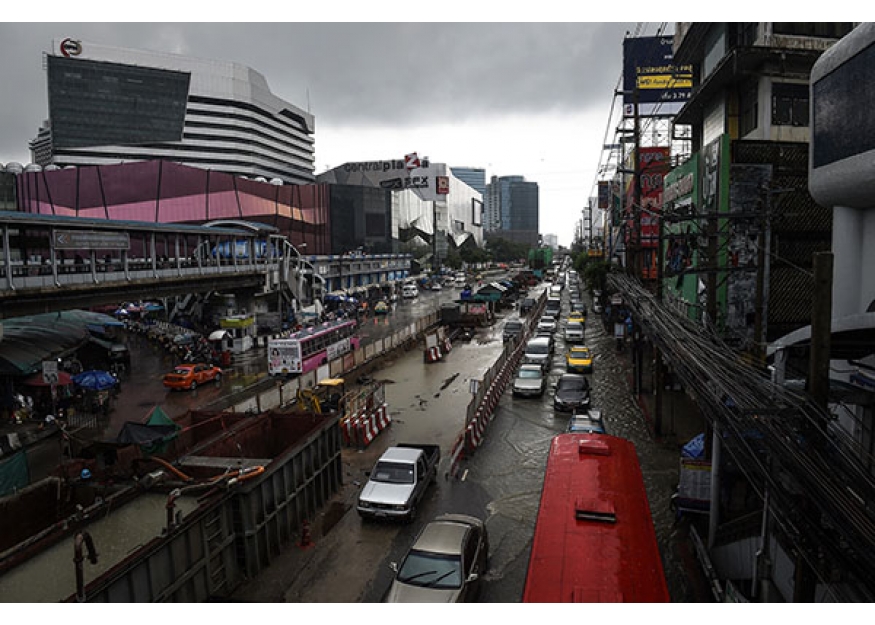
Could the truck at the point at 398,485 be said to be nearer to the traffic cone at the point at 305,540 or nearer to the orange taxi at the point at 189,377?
the traffic cone at the point at 305,540

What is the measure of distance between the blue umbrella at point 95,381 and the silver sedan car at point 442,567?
18.0 metres

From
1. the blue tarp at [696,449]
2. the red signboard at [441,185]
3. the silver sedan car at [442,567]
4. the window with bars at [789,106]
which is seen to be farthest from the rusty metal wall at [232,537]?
the red signboard at [441,185]

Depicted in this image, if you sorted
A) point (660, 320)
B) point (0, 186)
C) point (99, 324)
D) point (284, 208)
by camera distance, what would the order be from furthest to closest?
point (284, 208), point (0, 186), point (99, 324), point (660, 320)

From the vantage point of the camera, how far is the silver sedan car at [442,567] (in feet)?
30.5

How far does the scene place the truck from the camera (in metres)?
13.4

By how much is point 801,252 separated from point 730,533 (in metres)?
13.3

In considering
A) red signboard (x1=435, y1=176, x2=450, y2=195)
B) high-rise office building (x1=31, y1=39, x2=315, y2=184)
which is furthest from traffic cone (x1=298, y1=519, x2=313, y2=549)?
red signboard (x1=435, y1=176, x2=450, y2=195)

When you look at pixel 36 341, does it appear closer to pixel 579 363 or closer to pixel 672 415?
pixel 579 363

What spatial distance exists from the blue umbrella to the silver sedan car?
18.0m

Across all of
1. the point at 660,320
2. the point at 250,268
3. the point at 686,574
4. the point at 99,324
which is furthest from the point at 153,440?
the point at 99,324

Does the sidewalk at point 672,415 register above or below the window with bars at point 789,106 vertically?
below

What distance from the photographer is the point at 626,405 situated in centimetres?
2377

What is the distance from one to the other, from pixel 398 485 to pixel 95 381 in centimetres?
1607

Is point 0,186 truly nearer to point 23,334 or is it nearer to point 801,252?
point 23,334
